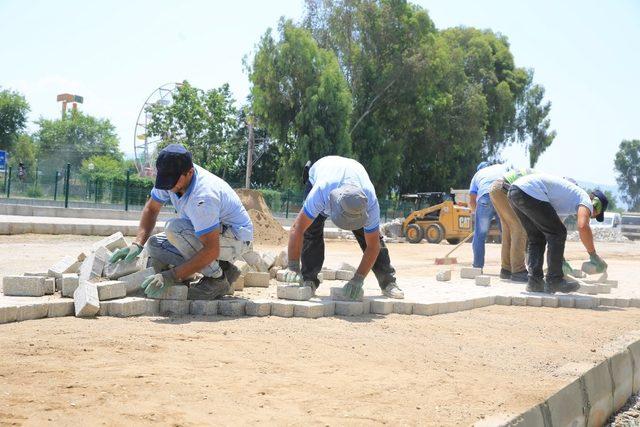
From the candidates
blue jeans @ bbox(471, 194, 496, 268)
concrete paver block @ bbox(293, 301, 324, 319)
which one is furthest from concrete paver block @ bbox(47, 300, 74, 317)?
blue jeans @ bbox(471, 194, 496, 268)

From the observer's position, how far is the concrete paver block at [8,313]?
4711 millimetres

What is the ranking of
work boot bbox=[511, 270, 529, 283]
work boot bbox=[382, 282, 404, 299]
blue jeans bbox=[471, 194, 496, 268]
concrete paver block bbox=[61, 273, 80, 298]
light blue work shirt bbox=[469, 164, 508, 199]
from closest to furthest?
concrete paver block bbox=[61, 273, 80, 298] < work boot bbox=[382, 282, 404, 299] < work boot bbox=[511, 270, 529, 283] < light blue work shirt bbox=[469, 164, 508, 199] < blue jeans bbox=[471, 194, 496, 268]

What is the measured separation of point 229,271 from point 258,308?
553 mm

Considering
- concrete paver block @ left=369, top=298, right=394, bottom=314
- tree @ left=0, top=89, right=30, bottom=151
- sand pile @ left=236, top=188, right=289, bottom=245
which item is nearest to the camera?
concrete paver block @ left=369, top=298, right=394, bottom=314

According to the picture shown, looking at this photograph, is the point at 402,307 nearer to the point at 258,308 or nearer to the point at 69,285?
the point at 258,308

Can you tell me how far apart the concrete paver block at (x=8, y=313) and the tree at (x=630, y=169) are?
333ft

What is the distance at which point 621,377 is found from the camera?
483 cm

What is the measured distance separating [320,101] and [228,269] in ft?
87.2

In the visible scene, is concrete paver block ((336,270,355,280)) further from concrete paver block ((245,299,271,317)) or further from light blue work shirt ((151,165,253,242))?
concrete paver block ((245,299,271,317))

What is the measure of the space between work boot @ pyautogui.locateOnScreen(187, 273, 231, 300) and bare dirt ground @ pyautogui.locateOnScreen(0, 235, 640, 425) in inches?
11.9

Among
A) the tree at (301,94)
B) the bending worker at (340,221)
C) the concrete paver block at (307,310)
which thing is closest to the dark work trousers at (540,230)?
the bending worker at (340,221)

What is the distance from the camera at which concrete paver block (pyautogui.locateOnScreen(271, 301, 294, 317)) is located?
222 inches

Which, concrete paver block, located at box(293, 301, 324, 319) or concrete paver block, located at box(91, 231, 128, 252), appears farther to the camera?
concrete paver block, located at box(91, 231, 128, 252)

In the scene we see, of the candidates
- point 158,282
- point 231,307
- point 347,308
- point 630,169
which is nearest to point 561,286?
point 347,308
